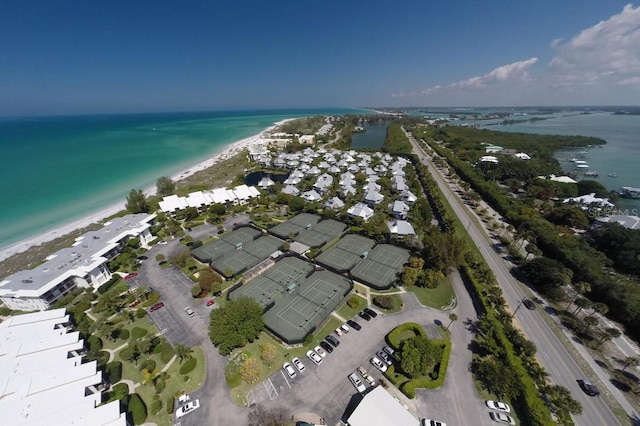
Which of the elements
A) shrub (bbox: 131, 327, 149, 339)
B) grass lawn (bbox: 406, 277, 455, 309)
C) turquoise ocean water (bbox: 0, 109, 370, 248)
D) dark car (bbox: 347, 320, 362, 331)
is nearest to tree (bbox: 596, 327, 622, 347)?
grass lawn (bbox: 406, 277, 455, 309)

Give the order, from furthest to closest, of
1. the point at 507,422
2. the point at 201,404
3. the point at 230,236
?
1. the point at 230,236
2. the point at 201,404
3. the point at 507,422

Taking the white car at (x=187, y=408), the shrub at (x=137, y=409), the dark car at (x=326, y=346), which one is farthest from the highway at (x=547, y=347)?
the shrub at (x=137, y=409)

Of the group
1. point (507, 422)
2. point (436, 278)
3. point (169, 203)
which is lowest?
point (507, 422)

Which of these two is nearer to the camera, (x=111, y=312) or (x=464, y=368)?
(x=464, y=368)

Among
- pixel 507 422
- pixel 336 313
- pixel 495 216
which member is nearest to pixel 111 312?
pixel 336 313

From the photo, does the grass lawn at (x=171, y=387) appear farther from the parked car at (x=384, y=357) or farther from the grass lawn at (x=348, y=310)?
the parked car at (x=384, y=357)

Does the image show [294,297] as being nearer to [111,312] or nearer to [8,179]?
[111,312]

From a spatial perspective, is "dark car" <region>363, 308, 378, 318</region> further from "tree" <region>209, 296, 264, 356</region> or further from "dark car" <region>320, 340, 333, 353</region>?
"tree" <region>209, 296, 264, 356</region>
